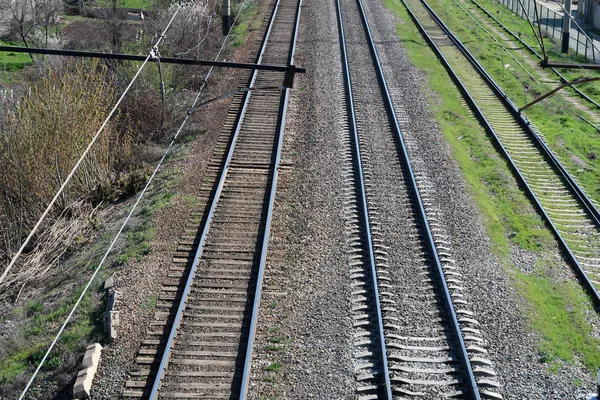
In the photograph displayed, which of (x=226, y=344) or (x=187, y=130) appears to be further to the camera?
(x=187, y=130)

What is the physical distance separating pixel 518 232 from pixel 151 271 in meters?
7.28

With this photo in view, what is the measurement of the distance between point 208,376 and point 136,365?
3.62 ft

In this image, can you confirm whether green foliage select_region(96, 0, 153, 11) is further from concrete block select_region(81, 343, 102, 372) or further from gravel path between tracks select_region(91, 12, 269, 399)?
concrete block select_region(81, 343, 102, 372)

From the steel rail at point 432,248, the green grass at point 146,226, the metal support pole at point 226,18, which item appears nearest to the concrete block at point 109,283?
the green grass at point 146,226

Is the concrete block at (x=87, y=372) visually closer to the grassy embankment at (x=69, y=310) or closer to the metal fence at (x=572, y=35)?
the grassy embankment at (x=69, y=310)

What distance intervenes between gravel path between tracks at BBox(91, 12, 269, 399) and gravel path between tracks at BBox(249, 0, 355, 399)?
186 cm

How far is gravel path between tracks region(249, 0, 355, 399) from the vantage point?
34.3 feet

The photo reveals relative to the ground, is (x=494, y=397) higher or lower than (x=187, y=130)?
lower

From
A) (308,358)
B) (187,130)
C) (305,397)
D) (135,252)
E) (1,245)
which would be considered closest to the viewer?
(305,397)

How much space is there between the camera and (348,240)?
14.0 meters

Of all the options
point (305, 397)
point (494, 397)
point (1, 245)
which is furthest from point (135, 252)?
point (494, 397)

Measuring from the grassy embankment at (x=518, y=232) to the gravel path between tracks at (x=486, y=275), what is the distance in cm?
19

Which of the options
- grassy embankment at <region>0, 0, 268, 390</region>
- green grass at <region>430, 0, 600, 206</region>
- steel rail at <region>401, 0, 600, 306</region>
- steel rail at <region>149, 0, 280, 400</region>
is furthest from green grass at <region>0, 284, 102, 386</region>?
green grass at <region>430, 0, 600, 206</region>

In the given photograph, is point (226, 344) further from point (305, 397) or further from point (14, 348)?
point (14, 348)
